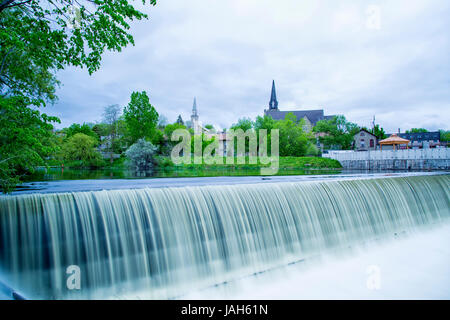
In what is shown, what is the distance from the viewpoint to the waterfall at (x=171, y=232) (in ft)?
16.7

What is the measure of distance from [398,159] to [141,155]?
30.6 m

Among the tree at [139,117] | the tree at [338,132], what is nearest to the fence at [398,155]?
the tree at [338,132]

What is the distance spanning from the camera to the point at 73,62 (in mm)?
5371

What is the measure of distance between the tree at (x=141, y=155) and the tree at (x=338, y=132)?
3603 centimetres

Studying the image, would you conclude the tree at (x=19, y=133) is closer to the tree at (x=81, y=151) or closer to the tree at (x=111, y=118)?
the tree at (x=81, y=151)

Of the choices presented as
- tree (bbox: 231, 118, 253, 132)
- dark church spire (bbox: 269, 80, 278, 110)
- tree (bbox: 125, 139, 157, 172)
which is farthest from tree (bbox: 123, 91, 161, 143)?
dark church spire (bbox: 269, 80, 278, 110)

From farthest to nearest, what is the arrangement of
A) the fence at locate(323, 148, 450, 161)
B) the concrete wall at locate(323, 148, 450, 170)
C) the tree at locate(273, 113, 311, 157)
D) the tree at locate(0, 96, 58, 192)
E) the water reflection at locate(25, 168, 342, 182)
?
the tree at locate(273, 113, 311, 157) < the fence at locate(323, 148, 450, 161) < the concrete wall at locate(323, 148, 450, 170) < the water reflection at locate(25, 168, 342, 182) < the tree at locate(0, 96, 58, 192)

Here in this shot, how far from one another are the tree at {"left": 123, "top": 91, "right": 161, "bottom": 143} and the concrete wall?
29.0 meters

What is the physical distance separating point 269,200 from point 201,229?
2.58 m

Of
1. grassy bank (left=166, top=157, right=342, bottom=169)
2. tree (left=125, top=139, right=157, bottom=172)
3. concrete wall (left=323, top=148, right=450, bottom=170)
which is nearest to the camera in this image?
concrete wall (left=323, top=148, right=450, bottom=170)

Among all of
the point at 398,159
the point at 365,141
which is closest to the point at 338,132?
the point at 365,141

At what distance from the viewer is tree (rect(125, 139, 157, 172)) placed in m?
32.2

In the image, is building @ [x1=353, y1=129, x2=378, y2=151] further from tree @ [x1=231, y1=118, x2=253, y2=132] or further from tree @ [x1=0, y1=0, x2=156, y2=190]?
tree @ [x1=0, y1=0, x2=156, y2=190]
